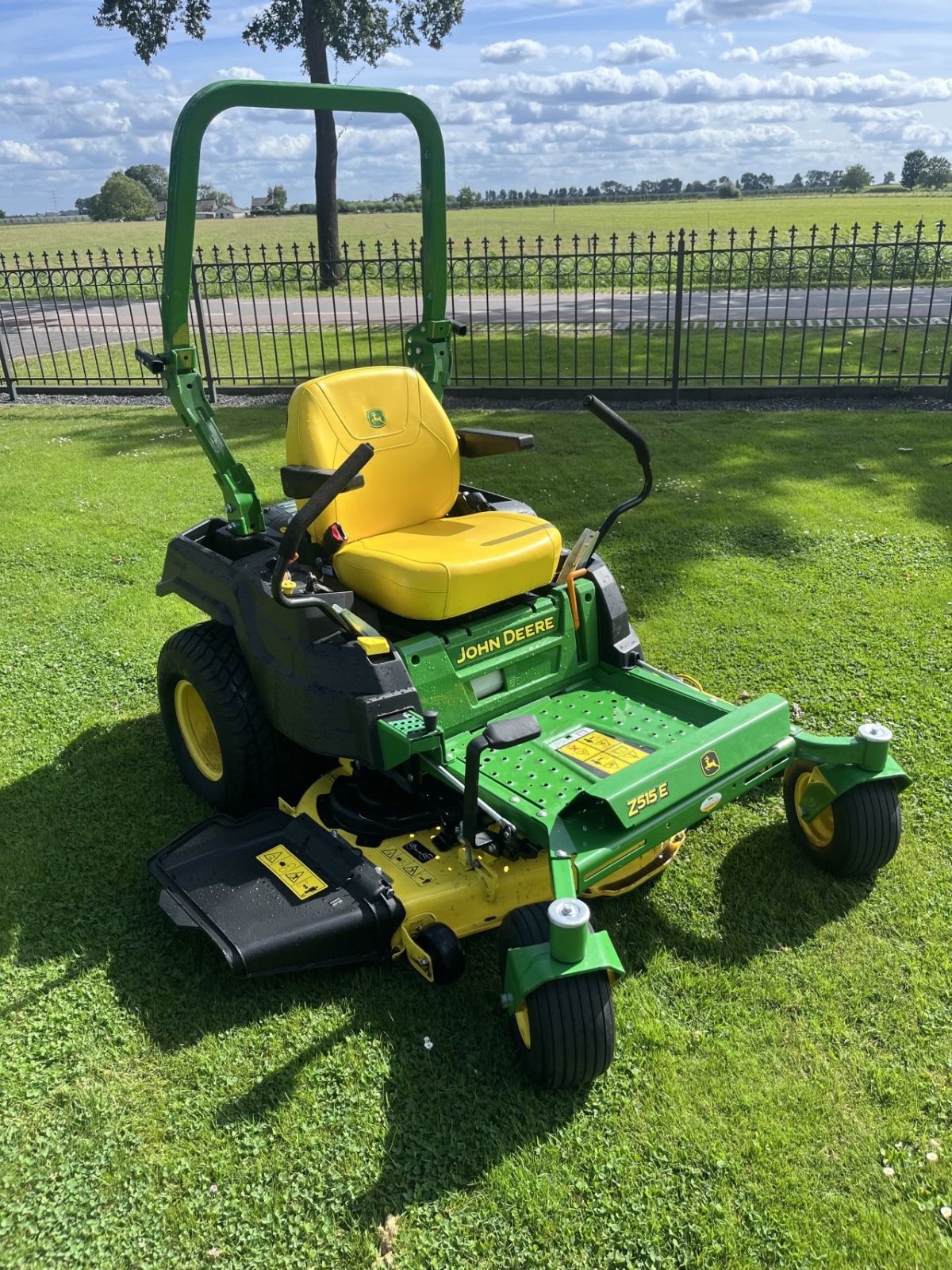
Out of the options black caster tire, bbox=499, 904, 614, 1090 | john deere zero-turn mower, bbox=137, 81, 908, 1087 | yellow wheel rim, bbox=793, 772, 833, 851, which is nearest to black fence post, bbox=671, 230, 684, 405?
john deere zero-turn mower, bbox=137, 81, 908, 1087

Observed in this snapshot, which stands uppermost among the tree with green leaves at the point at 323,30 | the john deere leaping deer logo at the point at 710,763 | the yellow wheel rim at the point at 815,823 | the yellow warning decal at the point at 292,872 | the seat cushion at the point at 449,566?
the tree with green leaves at the point at 323,30

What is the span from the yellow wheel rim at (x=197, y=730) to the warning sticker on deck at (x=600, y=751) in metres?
1.41

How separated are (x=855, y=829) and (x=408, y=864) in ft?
4.66

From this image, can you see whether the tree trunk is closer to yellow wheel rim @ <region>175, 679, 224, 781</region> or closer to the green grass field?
the green grass field

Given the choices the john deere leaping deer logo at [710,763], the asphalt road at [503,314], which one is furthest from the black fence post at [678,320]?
the john deere leaping deer logo at [710,763]

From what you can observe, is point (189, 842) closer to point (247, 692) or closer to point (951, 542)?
point (247, 692)

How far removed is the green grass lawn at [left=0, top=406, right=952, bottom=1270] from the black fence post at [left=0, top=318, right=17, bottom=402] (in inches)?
309

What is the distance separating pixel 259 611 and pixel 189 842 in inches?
31.7

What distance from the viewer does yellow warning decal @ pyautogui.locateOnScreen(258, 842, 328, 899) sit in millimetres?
2869

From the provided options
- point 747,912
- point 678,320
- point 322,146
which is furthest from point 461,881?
point 322,146

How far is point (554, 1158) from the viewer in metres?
2.31

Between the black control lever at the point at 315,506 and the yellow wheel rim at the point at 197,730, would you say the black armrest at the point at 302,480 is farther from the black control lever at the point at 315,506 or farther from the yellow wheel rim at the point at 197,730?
the yellow wheel rim at the point at 197,730

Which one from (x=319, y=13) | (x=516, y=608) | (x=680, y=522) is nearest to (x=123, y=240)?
(x=319, y=13)

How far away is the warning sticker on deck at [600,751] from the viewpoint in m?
3.00
